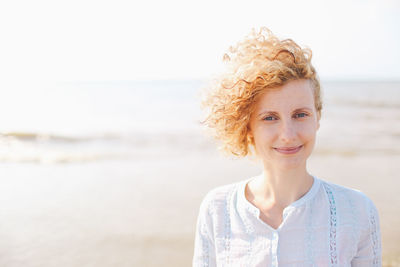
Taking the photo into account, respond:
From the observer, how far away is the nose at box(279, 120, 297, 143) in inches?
71.0

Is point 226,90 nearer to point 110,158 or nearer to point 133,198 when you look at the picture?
point 133,198

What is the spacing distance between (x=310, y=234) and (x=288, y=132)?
0.48m

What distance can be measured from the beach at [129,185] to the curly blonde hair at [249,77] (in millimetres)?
474

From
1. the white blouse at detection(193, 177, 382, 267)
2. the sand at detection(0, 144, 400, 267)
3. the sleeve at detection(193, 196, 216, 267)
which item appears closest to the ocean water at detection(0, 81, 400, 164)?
the sand at detection(0, 144, 400, 267)

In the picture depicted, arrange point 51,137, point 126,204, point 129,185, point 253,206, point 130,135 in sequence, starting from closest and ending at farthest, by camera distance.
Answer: point 253,206, point 126,204, point 129,185, point 51,137, point 130,135

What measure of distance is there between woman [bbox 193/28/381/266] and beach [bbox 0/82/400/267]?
26.2 inches

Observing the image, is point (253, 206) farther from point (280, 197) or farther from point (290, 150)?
point (290, 150)

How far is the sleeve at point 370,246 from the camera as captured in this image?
180 centimetres

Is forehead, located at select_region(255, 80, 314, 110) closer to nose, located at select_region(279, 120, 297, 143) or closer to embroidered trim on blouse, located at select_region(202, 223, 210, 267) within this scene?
nose, located at select_region(279, 120, 297, 143)

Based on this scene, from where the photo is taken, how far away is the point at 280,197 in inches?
77.2

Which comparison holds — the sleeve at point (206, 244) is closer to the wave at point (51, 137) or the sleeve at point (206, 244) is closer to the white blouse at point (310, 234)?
the white blouse at point (310, 234)

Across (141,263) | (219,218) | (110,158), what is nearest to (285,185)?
(219,218)

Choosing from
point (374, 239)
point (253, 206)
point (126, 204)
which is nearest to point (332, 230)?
point (374, 239)

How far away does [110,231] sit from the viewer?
4504 millimetres
